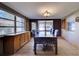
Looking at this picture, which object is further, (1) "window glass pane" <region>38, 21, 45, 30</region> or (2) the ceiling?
(1) "window glass pane" <region>38, 21, 45, 30</region>

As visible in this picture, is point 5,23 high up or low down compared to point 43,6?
down

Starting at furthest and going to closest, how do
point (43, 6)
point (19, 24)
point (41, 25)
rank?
point (41, 25) < point (19, 24) < point (43, 6)

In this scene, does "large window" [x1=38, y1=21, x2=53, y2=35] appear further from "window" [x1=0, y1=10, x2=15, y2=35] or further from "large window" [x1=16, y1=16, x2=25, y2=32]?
"window" [x1=0, y1=10, x2=15, y2=35]

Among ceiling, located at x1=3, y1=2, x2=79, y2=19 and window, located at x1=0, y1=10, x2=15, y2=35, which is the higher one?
ceiling, located at x1=3, y1=2, x2=79, y2=19

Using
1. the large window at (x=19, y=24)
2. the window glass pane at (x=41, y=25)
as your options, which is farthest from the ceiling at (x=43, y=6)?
the window glass pane at (x=41, y=25)

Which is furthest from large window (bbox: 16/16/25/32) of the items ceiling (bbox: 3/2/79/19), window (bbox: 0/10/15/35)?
window (bbox: 0/10/15/35)

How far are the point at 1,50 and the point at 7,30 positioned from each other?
4.21 feet

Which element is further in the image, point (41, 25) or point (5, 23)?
point (41, 25)

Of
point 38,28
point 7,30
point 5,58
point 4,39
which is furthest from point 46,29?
point 5,58

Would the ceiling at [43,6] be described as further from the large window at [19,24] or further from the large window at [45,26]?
the large window at [45,26]

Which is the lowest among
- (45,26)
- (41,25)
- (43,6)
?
(45,26)

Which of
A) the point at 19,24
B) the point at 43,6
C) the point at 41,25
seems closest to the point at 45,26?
the point at 41,25

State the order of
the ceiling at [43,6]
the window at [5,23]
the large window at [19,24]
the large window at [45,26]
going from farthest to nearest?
the large window at [45,26], the large window at [19,24], the window at [5,23], the ceiling at [43,6]

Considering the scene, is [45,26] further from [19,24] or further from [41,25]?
[19,24]
